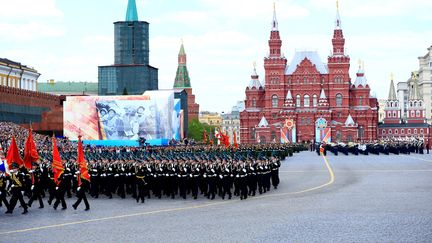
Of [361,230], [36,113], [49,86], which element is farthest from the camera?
[49,86]

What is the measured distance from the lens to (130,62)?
12912 cm

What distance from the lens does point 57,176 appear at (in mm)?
21812

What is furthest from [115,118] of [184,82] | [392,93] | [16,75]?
[184,82]

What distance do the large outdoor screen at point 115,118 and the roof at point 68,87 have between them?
87.4 m

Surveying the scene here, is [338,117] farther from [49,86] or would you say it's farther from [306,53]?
[49,86]

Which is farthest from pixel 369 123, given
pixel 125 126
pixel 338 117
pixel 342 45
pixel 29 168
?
pixel 29 168

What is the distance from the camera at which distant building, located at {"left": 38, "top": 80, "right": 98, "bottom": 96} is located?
15850 centimetres

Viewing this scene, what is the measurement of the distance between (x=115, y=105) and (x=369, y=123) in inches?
2034

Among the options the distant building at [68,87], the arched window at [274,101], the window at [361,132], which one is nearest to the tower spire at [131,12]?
the distant building at [68,87]

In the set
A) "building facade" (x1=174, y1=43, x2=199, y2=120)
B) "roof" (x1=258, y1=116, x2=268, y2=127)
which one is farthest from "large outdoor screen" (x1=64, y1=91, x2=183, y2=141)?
"building facade" (x1=174, y1=43, x2=199, y2=120)

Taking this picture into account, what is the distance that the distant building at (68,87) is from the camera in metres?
158

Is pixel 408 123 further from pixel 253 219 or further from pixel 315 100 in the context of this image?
pixel 253 219

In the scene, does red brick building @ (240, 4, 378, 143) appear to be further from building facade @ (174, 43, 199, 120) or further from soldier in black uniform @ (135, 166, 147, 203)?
soldier in black uniform @ (135, 166, 147, 203)

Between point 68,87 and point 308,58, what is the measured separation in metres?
66.4
